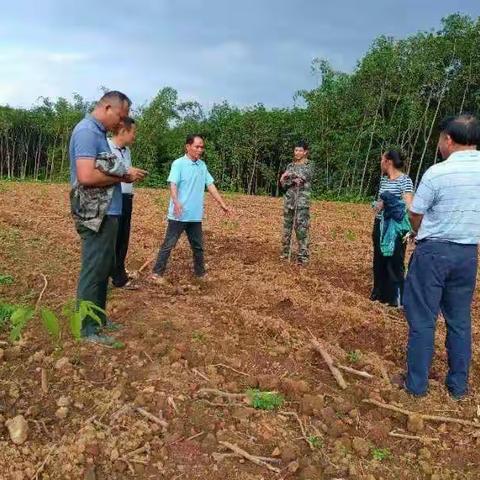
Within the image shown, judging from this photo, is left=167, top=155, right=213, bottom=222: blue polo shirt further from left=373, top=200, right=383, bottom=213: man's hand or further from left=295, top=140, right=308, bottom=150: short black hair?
left=373, top=200, right=383, bottom=213: man's hand

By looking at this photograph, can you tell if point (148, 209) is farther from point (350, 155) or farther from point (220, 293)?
point (350, 155)

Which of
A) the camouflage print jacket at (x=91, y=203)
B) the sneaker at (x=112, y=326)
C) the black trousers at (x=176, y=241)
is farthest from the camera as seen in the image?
the black trousers at (x=176, y=241)

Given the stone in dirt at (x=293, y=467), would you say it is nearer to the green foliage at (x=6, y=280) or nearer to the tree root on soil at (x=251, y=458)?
the tree root on soil at (x=251, y=458)

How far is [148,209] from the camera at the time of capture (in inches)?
502

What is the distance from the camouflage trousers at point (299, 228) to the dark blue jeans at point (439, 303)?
3429mm

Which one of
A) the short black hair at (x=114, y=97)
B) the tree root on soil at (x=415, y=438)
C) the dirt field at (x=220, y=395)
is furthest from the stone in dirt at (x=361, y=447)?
the short black hair at (x=114, y=97)

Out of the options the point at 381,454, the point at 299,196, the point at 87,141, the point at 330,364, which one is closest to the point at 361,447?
the point at 381,454

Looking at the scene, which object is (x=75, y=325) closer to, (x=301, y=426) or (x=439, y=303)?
(x=301, y=426)

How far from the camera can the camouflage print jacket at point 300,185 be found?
666cm

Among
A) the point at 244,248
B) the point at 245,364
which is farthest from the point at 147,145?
the point at 245,364

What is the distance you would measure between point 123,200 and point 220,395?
2.56 metres

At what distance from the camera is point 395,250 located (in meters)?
5.13

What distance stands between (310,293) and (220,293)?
0.95 meters

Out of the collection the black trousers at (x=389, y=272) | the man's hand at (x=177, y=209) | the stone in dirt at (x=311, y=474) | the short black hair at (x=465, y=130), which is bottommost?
the stone in dirt at (x=311, y=474)
